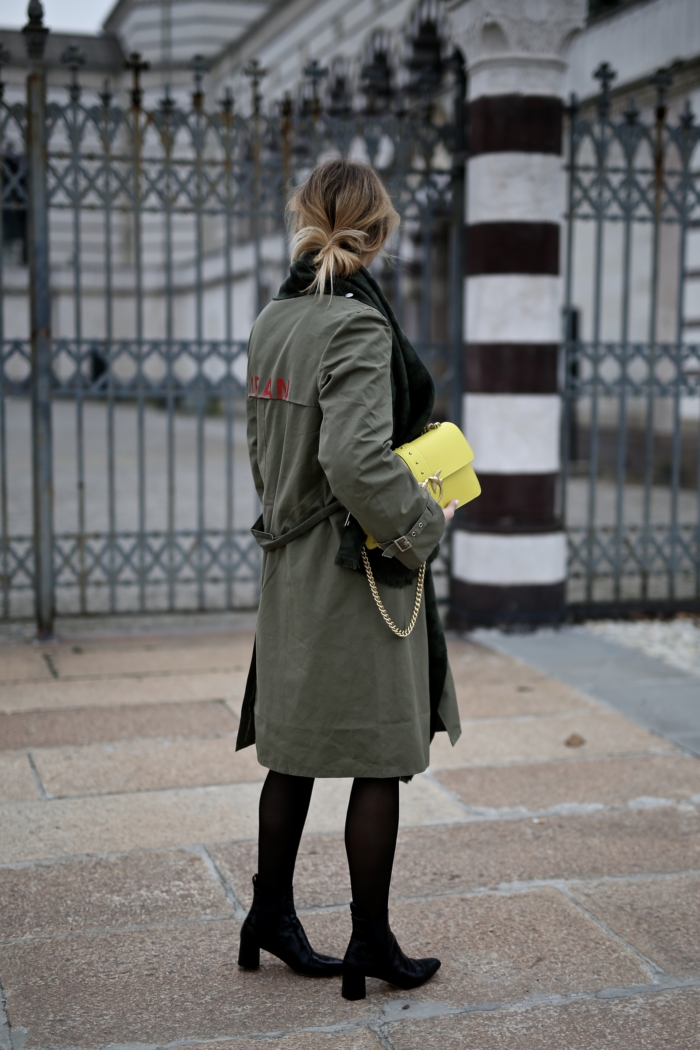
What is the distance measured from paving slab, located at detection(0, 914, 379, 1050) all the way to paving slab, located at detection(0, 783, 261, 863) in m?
0.66

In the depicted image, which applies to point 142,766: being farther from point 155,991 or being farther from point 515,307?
point 515,307

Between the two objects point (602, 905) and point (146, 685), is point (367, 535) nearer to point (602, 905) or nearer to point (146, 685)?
point (602, 905)

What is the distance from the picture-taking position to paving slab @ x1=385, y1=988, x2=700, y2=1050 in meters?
2.79

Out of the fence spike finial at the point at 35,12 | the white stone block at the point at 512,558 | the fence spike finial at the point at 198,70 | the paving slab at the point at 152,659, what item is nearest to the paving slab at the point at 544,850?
the paving slab at the point at 152,659

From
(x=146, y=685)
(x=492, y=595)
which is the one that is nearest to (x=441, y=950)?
(x=146, y=685)

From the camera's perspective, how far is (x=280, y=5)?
31297mm

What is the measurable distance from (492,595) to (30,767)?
3353mm

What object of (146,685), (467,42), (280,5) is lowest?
(146,685)

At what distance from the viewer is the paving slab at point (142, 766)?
453 cm

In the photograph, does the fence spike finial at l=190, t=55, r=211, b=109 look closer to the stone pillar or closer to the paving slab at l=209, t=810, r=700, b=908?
the stone pillar

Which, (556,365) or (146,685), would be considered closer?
(146,685)

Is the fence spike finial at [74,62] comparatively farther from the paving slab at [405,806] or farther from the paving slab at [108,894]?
the paving slab at [108,894]

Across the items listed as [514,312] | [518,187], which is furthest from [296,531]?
[518,187]

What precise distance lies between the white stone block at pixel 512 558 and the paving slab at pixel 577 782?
2304 mm
